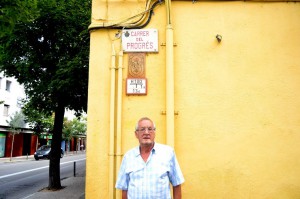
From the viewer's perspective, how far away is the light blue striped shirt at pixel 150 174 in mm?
2555

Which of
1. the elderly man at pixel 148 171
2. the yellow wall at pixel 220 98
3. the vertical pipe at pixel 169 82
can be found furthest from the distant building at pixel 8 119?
the elderly man at pixel 148 171

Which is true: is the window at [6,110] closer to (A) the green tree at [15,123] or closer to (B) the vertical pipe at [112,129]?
(A) the green tree at [15,123]

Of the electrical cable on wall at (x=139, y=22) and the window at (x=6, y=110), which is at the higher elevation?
the window at (x=6, y=110)

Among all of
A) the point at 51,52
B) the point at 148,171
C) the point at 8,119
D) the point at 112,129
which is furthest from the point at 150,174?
the point at 8,119

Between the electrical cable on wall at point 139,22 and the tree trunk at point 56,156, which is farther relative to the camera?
the tree trunk at point 56,156

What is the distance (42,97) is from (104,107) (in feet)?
21.6

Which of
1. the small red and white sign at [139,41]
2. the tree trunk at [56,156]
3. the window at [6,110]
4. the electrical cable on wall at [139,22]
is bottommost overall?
the tree trunk at [56,156]

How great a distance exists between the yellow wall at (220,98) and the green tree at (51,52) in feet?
15.9

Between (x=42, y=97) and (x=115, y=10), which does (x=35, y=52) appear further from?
(x=115, y=10)

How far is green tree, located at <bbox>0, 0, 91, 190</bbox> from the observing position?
30.0 ft

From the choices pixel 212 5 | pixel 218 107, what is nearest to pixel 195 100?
pixel 218 107

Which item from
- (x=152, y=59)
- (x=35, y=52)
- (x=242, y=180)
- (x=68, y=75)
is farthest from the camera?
(x=35, y=52)

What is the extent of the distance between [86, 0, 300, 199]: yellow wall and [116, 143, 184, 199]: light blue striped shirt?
62.5 inches

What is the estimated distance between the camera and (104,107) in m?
4.47
